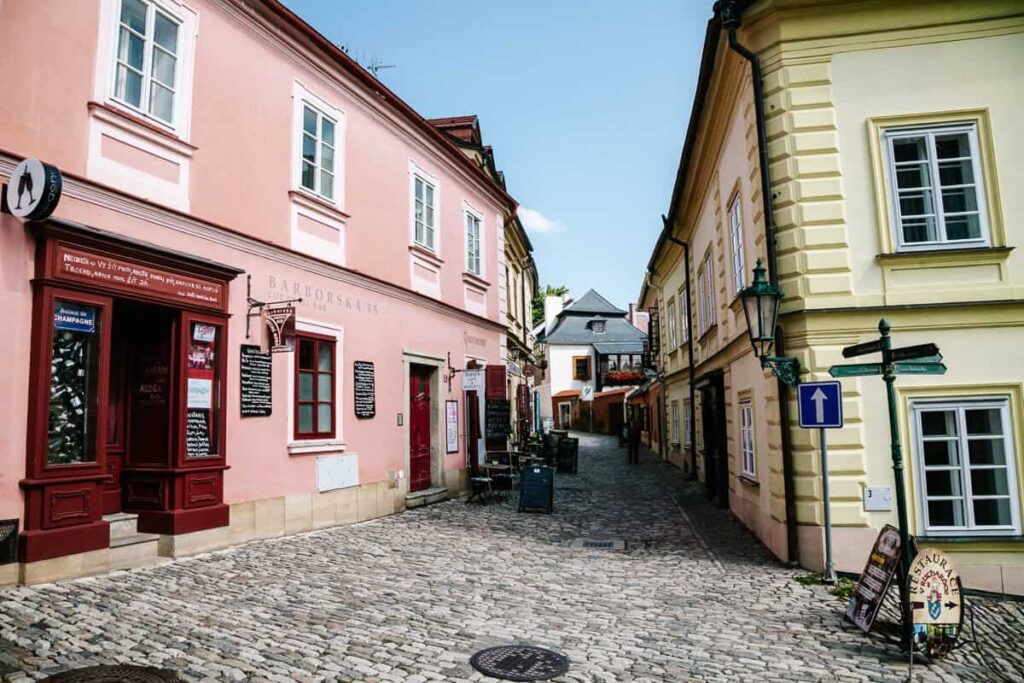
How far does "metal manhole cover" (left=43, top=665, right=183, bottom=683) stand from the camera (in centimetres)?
429

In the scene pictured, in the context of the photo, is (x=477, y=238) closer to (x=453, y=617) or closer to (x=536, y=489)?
(x=536, y=489)

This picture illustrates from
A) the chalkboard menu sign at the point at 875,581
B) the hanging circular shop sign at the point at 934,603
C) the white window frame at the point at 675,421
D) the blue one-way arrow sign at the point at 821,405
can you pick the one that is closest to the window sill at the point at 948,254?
the blue one-way arrow sign at the point at 821,405

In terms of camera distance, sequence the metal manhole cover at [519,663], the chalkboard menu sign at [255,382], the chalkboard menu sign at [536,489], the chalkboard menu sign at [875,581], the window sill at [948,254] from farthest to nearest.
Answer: the chalkboard menu sign at [536,489]
the chalkboard menu sign at [255,382]
the window sill at [948,254]
the chalkboard menu sign at [875,581]
the metal manhole cover at [519,663]

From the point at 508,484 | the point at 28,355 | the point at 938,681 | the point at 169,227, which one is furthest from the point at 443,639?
the point at 508,484

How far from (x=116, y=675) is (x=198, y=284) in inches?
196

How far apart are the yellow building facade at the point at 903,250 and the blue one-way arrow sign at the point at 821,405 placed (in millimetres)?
677

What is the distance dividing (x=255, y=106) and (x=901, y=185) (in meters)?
8.39

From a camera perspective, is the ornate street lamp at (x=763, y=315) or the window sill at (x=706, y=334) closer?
the ornate street lamp at (x=763, y=315)

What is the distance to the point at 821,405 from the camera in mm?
7309

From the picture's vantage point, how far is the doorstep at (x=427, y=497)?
503 inches

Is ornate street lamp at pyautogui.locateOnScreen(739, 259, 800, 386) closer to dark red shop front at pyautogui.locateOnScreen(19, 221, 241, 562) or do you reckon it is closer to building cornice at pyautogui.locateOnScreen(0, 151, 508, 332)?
building cornice at pyautogui.locateOnScreen(0, 151, 508, 332)

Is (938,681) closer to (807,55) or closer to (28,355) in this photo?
(807,55)

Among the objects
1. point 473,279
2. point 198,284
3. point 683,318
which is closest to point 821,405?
point 198,284

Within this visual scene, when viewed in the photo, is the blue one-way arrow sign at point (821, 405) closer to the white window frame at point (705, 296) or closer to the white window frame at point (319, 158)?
the white window frame at point (705, 296)
